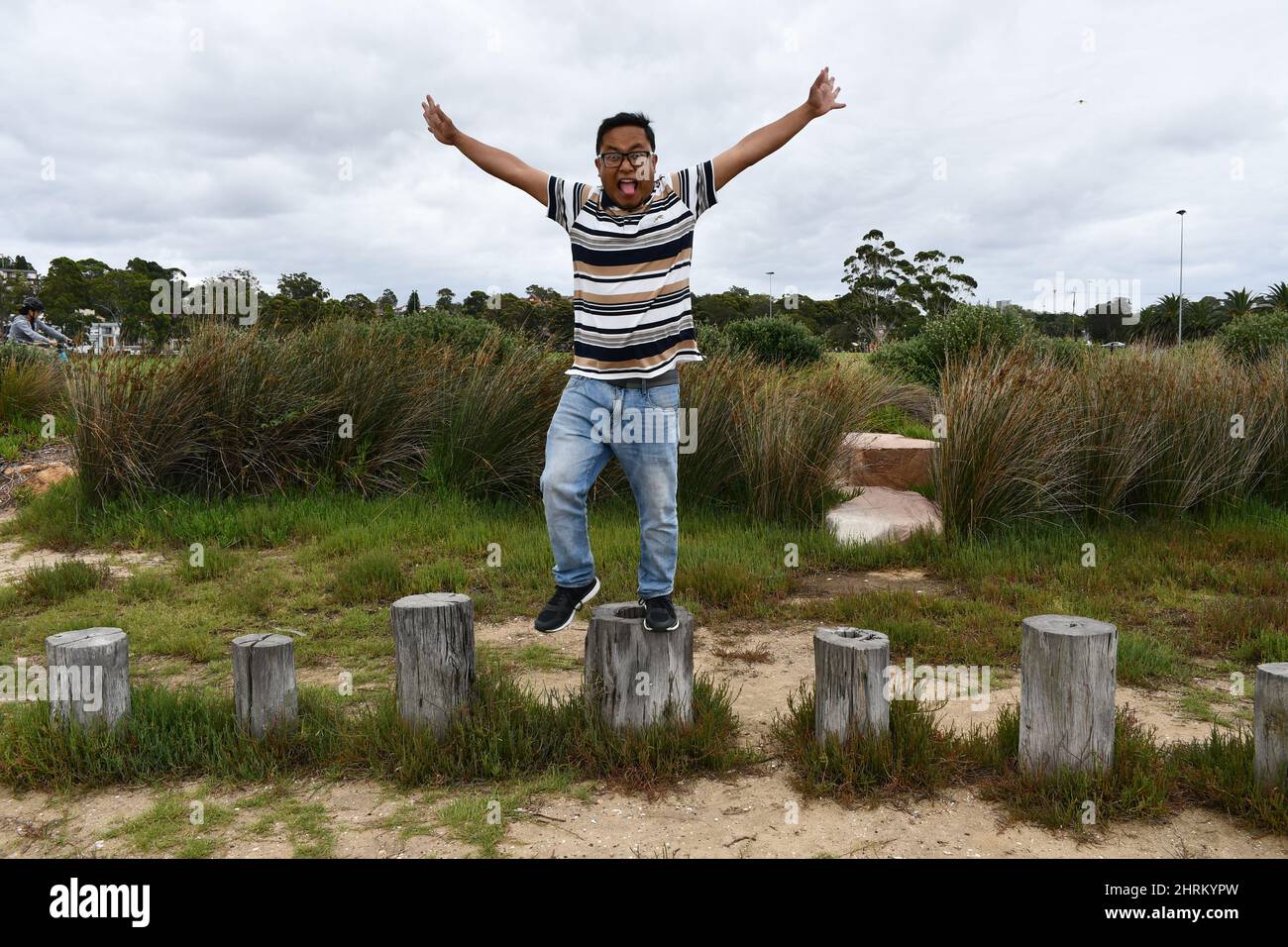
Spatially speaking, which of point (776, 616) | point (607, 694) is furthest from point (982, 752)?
point (776, 616)

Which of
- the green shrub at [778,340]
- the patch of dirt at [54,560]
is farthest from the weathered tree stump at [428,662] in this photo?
the green shrub at [778,340]

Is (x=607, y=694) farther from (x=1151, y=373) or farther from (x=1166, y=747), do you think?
(x=1151, y=373)

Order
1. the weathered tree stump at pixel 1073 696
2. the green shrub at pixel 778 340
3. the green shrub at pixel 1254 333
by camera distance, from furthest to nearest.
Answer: the green shrub at pixel 778 340 → the green shrub at pixel 1254 333 → the weathered tree stump at pixel 1073 696

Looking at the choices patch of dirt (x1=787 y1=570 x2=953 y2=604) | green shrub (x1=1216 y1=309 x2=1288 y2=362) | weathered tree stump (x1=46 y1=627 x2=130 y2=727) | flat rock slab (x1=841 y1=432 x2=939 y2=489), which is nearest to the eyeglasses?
weathered tree stump (x1=46 y1=627 x2=130 y2=727)

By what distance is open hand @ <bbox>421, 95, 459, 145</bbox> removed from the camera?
128 inches

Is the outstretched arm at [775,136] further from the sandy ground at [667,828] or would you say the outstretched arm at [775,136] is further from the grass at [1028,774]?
the sandy ground at [667,828]

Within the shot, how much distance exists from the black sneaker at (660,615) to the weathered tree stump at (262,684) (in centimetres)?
125

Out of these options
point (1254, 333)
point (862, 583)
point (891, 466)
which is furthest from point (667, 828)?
point (1254, 333)

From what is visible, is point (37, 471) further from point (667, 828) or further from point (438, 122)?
point (667, 828)

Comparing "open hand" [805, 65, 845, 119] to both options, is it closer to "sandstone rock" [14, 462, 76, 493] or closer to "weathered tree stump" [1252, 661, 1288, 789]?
"weathered tree stump" [1252, 661, 1288, 789]

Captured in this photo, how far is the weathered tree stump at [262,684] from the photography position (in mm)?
3256

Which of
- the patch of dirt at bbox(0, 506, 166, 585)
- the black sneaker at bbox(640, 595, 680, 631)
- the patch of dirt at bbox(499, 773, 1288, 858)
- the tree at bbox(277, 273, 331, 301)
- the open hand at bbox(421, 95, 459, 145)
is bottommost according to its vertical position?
the patch of dirt at bbox(499, 773, 1288, 858)

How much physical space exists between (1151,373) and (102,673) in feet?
23.4

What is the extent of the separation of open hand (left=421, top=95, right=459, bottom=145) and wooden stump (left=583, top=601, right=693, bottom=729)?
1761 millimetres
